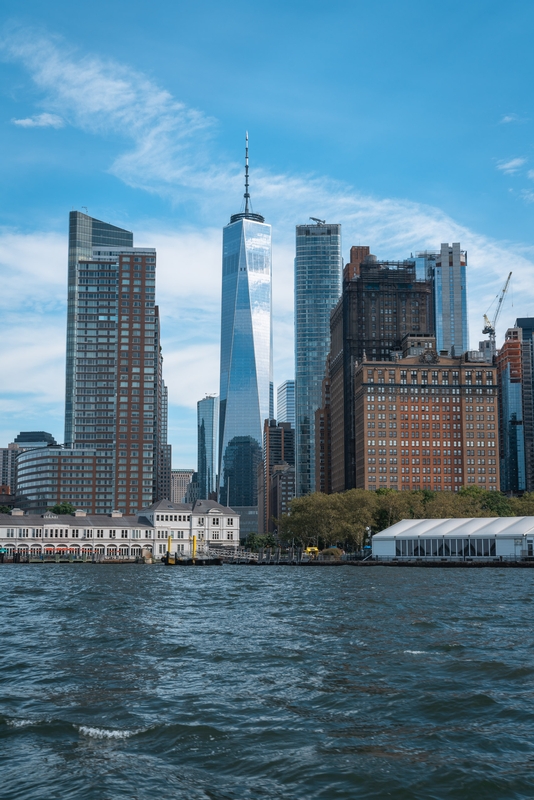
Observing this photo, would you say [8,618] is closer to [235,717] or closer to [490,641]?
[490,641]

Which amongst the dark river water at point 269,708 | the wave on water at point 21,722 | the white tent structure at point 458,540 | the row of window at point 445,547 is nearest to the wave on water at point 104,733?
the dark river water at point 269,708

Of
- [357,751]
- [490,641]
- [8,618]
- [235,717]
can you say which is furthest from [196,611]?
[357,751]

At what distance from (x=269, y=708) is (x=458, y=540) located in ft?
500

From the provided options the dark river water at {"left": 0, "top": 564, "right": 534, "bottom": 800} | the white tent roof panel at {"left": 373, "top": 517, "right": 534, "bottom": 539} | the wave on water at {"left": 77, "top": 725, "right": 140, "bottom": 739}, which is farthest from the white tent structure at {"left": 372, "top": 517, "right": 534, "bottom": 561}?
the wave on water at {"left": 77, "top": 725, "right": 140, "bottom": 739}

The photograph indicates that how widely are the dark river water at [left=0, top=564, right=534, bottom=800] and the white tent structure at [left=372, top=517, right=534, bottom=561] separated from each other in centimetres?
11625

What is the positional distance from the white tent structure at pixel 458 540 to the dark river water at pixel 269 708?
116248 millimetres

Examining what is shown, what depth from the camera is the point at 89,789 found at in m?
20.0

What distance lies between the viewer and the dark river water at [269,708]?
2075 cm

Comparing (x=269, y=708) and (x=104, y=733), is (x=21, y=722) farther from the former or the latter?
(x=269, y=708)

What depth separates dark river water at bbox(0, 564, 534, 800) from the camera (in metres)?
20.8

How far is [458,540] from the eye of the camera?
574ft

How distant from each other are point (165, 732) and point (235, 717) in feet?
9.00

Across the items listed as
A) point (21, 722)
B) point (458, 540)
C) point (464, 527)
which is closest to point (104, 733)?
point (21, 722)

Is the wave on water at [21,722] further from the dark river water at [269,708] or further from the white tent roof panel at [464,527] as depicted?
the white tent roof panel at [464,527]
